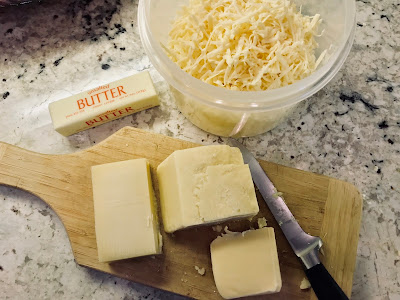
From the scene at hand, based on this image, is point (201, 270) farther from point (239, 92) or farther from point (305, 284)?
point (239, 92)

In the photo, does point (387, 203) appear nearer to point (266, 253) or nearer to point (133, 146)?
point (266, 253)

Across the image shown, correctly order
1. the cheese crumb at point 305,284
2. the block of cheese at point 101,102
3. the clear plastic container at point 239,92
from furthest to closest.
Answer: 1. the block of cheese at point 101,102
2. the cheese crumb at point 305,284
3. the clear plastic container at point 239,92

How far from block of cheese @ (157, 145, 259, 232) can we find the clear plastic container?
12cm

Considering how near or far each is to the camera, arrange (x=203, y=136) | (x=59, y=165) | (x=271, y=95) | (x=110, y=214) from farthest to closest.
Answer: (x=203, y=136), (x=59, y=165), (x=110, y=214), (x=271, y=95)

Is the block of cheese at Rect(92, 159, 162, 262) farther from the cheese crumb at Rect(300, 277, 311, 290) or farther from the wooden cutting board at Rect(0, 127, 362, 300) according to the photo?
the cheese crumb at Rect(300, 277, 311, 290)

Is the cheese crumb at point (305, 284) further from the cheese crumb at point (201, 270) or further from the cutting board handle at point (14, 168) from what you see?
the cutting board handle at point (14, 168)

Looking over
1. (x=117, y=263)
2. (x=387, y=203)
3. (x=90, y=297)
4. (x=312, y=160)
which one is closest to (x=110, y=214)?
(x=117, y=263)

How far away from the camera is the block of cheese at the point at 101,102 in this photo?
45.7 inches

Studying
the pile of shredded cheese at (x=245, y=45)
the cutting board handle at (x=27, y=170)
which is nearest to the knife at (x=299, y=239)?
the pile of shredded cheese at (x=245, y=45)

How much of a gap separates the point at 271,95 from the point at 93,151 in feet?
1.88

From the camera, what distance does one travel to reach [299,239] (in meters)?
1.04

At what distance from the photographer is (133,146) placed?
45.1 inches

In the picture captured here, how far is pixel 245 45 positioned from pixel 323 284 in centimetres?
67

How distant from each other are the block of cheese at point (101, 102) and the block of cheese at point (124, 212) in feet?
0.66
